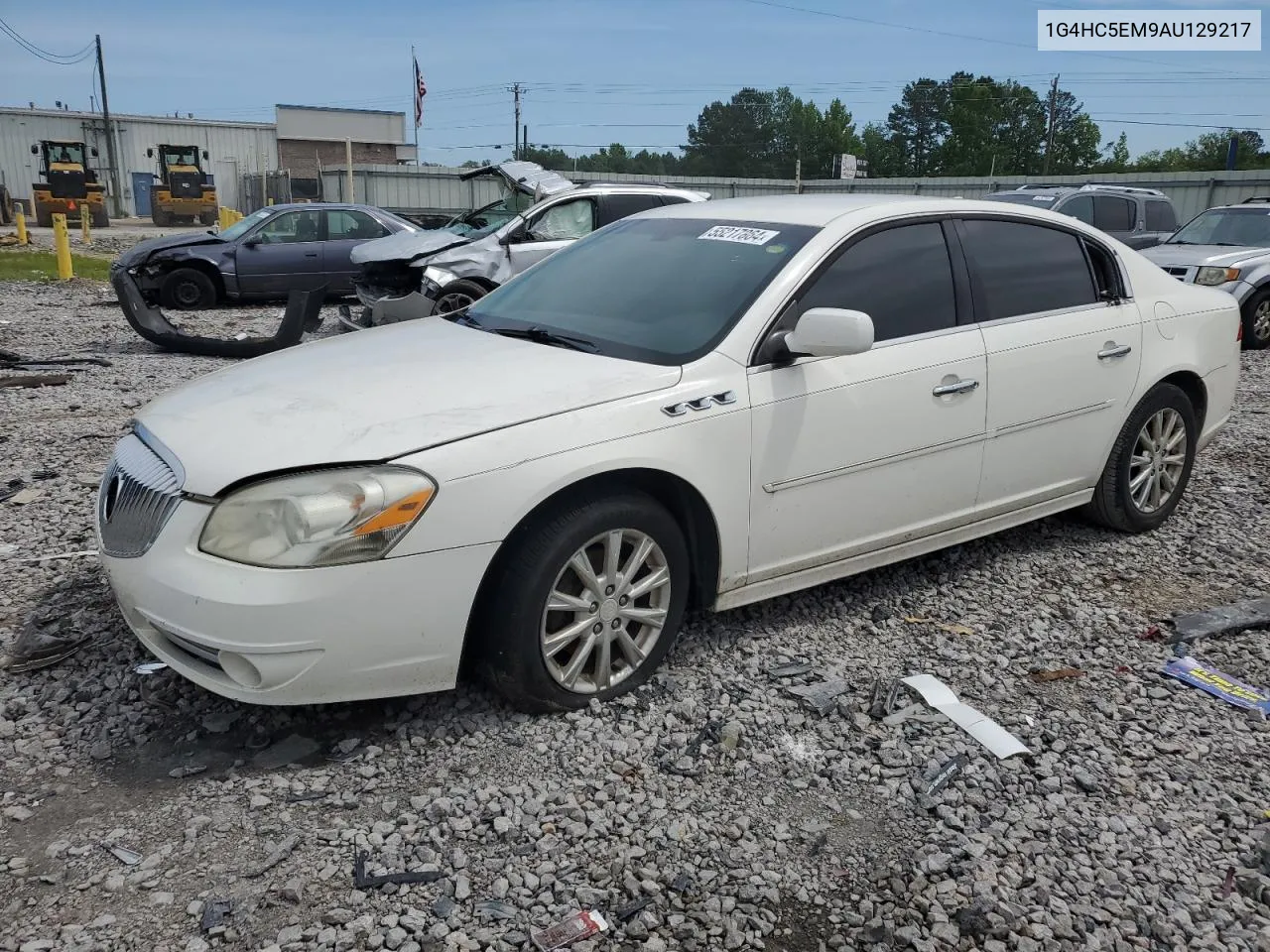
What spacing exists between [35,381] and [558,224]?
545 cm

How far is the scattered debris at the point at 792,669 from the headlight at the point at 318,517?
5.00 feet

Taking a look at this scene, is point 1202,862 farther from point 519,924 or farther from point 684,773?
point 519,924

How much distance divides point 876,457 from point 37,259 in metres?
23.8

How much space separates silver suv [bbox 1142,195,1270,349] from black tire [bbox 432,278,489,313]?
291 inches

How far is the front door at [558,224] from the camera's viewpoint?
11.6 meters

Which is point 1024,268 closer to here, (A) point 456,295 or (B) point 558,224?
(A) point 456,295

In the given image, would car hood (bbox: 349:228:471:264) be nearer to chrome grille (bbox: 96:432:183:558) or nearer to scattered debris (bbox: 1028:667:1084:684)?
chrome grille (bbox: 96:432:183:558)

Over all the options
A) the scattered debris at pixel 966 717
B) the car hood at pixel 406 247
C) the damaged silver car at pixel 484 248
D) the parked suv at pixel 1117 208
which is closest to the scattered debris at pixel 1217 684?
the scattered debris at pixel 966 717

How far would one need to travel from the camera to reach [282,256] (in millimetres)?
14844

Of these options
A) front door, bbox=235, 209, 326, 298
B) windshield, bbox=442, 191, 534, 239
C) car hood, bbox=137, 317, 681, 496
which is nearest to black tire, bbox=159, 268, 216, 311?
front door, bbox=235, 209, 326, 298

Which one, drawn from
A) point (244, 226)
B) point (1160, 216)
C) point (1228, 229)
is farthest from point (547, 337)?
point (1160, 216)

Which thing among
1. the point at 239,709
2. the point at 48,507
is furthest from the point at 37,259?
the point at 239,709

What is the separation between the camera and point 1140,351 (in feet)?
16.3

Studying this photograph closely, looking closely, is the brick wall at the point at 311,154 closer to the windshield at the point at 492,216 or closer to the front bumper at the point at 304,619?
the windshield at the point at 492,216
